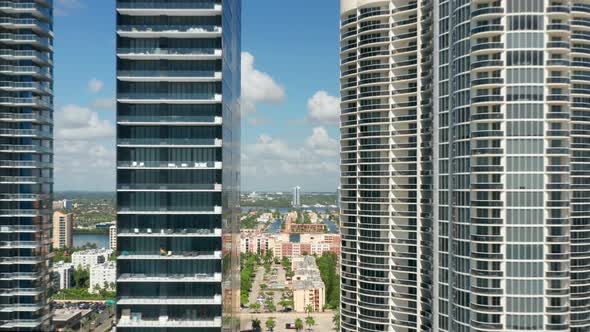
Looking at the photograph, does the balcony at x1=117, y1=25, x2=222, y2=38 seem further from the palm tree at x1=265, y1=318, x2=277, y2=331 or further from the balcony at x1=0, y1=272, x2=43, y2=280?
the palm tree at x1=265, y1=318, x2=277, y2=331

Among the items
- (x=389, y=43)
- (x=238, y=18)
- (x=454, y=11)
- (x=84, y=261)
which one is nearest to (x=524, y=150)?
(x=454, y=11)

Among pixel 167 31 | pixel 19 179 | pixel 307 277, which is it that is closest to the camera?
pixel 167 31

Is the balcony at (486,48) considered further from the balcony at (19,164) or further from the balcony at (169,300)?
the balcony at (19,164)

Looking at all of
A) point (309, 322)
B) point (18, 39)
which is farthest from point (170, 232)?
point (309, 322)

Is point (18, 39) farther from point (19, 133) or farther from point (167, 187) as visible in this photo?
point (167, 187)

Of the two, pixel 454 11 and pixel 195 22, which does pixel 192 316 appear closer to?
pixel 195 22

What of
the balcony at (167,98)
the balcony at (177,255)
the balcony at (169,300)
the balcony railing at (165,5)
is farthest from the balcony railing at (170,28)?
the balcony at (169,300)
